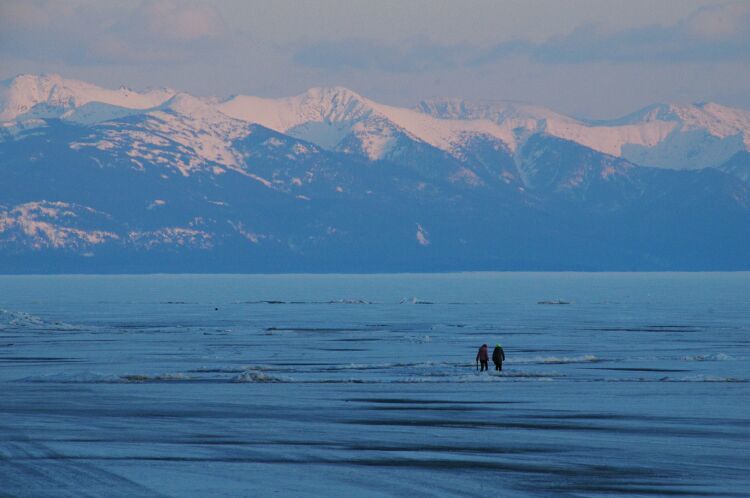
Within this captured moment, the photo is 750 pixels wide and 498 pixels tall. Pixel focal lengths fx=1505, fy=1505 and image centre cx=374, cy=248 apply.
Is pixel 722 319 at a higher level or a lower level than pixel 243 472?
higher

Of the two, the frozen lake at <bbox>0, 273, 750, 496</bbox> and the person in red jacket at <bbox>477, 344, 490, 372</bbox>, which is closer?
the frozen lake at <bbox>0, 273, 750, 496</bbox>

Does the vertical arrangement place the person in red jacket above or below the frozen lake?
above

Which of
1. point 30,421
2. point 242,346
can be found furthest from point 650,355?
point 30,421

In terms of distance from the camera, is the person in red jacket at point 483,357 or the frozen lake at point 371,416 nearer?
the frozen lake at point 371,416

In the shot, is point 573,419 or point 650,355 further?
point 650,355

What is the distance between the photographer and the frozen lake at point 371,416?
33531 millimetres

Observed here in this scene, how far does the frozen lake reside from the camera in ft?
110

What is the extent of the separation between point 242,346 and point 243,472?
5478cm

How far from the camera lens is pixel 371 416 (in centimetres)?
4709

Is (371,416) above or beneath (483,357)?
beneath

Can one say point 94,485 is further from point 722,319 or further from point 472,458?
point 722,319

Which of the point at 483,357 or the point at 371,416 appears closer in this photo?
the point at 371,416

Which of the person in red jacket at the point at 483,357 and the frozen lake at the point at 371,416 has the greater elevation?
the person in red jacket at the point at 483,357

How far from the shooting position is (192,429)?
141 feet
